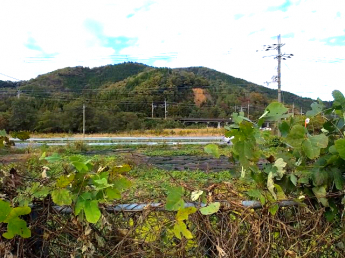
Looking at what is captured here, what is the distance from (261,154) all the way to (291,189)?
9.7 inches

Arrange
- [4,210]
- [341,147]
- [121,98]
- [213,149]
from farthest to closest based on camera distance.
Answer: [121,98], [213,149], [341,147], [4,210]

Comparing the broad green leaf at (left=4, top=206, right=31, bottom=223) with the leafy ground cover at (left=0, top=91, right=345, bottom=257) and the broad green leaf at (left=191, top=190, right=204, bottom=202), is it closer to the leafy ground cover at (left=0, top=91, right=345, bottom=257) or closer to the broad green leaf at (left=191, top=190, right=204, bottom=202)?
the leafy ground cover at (left=0, top=91, right=345, bottom=257)

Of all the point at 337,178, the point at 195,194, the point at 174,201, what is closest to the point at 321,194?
the point at 337,178

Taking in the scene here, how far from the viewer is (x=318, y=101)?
1.56m

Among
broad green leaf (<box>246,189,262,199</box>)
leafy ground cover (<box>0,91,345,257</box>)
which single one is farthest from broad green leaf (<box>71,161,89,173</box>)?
broad green leaf (<box>246,189,262,199</box>)

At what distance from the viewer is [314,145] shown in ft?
4.36

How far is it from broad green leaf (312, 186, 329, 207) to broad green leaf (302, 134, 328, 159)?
0.53ft

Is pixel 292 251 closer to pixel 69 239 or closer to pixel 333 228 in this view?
pixel 333 228

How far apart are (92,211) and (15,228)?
0.32 m

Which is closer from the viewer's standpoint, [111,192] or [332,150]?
[111,192]

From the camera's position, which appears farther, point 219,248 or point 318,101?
point 318,101

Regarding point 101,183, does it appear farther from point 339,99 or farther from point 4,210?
point 339,99

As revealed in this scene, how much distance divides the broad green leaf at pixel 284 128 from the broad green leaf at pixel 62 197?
3.32 ft

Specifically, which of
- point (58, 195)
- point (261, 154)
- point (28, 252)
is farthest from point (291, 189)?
point (28, 252)
